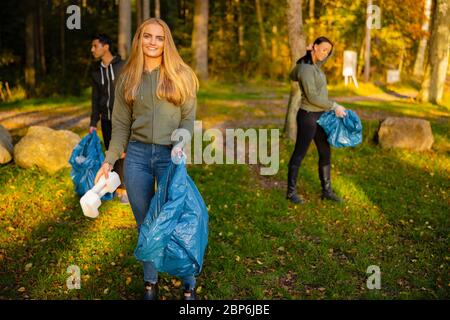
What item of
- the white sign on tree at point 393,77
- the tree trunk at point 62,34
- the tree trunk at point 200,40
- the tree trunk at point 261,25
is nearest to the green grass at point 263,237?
the white sign on tree at point 393,77

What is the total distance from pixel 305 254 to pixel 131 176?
7.55 feet

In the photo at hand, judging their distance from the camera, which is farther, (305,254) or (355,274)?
(305,254)

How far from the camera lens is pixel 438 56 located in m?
14.2

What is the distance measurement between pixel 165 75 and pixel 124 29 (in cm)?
1145

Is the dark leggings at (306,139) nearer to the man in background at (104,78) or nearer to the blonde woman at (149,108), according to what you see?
the man in background at (104,78)

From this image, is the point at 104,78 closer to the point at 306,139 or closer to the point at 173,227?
the point at 306,139

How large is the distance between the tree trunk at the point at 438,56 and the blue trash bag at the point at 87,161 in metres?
11.1

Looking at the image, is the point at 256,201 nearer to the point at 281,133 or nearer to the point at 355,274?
the point at 355,274

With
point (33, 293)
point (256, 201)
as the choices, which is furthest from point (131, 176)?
point (256, 201)

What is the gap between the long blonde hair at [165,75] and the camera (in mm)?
3580

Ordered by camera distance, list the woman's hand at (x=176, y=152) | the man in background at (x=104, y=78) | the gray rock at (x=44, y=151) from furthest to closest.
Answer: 1. the gray rock at (x=44, y=151)
2. the man in background at (x=104, y=78)
3. the woman's hand at (x=176, y=152)

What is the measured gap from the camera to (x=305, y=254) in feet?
17.1

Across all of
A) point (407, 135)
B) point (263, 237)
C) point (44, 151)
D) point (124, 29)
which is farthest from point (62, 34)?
point (263, 237)

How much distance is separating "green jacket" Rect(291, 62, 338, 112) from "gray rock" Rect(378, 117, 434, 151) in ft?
13.7
